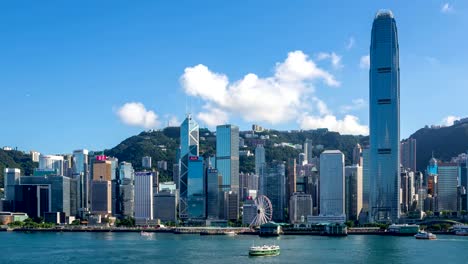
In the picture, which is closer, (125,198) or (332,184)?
(332,184)

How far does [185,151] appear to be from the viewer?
12775 centimetres

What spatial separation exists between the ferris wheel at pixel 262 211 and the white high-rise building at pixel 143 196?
24563 millimetres

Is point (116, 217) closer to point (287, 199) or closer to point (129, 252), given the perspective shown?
point (287, 199)

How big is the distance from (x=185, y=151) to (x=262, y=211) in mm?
41124

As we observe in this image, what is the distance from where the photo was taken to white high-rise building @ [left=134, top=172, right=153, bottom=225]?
114m

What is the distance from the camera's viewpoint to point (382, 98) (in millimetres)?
106312

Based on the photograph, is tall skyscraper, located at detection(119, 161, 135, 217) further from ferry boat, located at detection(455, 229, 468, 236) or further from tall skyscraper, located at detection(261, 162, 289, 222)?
ferry boat, located at detection(455, 229, 468, 236)

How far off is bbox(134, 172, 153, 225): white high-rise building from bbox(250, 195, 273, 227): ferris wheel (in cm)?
2456

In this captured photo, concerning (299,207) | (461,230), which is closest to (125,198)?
(299,207)

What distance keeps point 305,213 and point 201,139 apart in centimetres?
7883

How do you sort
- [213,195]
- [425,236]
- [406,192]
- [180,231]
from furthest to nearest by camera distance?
[406,192]
[213,195]
[180,231]
[425,236]

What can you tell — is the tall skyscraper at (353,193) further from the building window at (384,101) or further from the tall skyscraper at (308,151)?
the tall skyscraper at (308,151)

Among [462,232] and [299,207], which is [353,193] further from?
[462,232]

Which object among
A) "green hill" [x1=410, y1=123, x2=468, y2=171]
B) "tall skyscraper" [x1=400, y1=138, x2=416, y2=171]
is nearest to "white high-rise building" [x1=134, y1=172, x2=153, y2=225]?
"tall skyscraper" [x1=400, y1=138, x2=416, y2=171]
